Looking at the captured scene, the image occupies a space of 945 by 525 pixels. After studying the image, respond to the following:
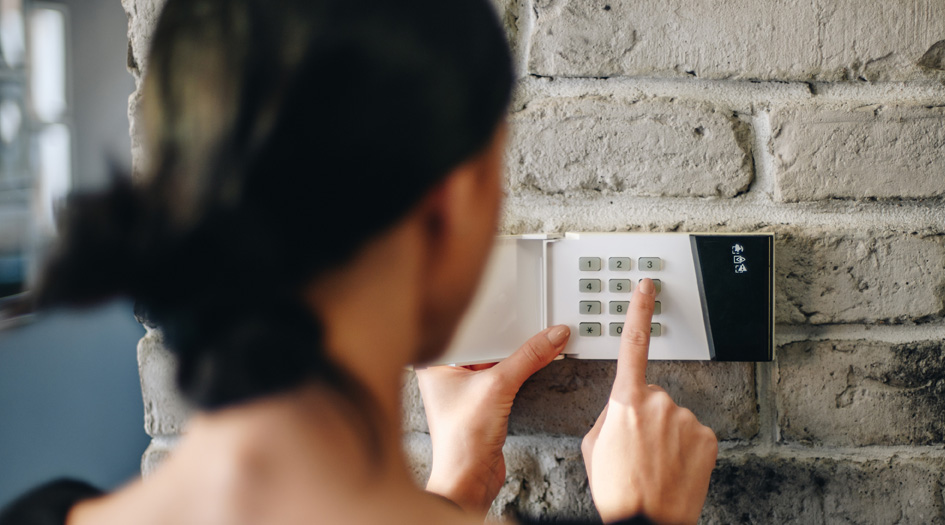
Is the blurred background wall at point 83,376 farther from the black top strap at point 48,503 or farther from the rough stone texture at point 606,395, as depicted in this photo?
the rough stone texture at point 606,395

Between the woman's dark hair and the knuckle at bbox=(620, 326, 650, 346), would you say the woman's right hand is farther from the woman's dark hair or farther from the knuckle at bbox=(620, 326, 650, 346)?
the woman's dark hair

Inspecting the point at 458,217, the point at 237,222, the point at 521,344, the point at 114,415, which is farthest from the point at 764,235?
the point at 114,415

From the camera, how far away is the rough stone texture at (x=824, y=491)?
51cm

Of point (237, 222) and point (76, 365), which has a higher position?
point (237, 222)

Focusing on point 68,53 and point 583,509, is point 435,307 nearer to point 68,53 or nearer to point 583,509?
point 583,509

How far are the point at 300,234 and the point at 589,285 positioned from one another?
0.33m

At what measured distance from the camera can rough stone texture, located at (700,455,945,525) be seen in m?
0.51

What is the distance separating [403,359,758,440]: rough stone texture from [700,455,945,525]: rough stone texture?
0.12 feet

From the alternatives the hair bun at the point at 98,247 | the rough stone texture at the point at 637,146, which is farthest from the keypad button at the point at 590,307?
the hair bun at the point at 98,247

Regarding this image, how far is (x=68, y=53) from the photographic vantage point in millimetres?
571

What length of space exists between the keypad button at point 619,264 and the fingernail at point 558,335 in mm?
69

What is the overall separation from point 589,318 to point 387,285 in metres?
0.29

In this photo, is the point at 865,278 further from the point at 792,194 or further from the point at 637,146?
the point at 637,146

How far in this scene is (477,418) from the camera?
483mm
